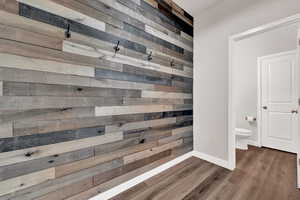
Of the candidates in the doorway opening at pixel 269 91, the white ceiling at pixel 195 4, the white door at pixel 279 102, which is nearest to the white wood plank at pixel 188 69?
the doorway opening at pixel 269 91

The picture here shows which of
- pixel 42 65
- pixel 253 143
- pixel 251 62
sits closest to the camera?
pixel 42 65

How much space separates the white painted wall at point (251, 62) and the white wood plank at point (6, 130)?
12.1 ft

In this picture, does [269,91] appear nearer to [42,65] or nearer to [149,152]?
[149,152]

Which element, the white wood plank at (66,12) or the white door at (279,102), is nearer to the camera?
the white wood plank at (66,12)

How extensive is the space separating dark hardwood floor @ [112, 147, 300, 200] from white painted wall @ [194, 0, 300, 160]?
36 cm

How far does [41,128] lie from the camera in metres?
1.21

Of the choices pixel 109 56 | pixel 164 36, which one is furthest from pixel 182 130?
pixel 109 56

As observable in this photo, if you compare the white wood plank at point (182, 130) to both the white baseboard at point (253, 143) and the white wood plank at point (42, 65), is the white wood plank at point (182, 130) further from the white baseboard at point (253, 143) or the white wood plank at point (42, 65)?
the white baseboard at point (253, 143)

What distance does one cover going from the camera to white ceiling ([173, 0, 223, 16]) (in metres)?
2.41

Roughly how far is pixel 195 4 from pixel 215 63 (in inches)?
42.1

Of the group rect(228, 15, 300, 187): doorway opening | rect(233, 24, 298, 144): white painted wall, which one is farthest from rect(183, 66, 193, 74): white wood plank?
rect(233, 24, 298, 144): white painted wall

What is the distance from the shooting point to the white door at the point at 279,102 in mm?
2986

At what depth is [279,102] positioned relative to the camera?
125 inches

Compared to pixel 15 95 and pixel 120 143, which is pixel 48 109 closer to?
pixel 15 95
